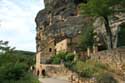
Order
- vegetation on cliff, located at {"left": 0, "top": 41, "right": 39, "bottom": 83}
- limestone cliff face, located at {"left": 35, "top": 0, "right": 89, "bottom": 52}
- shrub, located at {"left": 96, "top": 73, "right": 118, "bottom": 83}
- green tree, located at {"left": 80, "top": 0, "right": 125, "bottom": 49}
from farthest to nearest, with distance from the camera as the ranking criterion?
1. limestone cliff face, located at {"left": 35, "top": 0, "right": 89, "bottom": 52}
2. green tree, located at {"left": 80, "top": 0, "right": 125, "bottom": 49}
3. shrub, located at {"left": 96, "top": 73, "right": 118, "bottom": 83}
4. vegetation on cliff, located at {"left": 0, "top": 41, "right": 39, "bottom": 83}

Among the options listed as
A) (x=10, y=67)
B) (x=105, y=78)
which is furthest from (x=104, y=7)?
(x=10, y=67)

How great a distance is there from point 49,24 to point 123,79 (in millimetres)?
44662

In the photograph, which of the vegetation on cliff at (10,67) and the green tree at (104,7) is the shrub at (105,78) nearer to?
the green tree at (104,7)

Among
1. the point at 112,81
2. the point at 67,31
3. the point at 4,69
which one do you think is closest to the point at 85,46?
the point at 67,31

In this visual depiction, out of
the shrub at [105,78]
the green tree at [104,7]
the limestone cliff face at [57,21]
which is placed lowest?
the shrub at [105,78]

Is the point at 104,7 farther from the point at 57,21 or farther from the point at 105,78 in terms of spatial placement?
the point at 57,21

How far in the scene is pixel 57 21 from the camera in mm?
68875

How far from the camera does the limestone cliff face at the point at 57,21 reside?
64.0m

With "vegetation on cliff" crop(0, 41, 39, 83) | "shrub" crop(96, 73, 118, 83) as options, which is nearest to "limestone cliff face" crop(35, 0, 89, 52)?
"shrub" crop(96, 73, 118, 83)

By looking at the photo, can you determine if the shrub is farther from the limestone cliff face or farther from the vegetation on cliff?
the limestone cliff face

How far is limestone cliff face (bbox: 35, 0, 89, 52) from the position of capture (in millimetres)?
63969

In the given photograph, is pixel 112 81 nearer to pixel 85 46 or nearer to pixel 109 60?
pixel 109 60

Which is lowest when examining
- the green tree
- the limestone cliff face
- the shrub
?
the shrub

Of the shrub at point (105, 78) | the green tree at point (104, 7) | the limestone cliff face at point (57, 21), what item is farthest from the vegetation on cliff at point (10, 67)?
the limestone cliff face at point (57, 21)
